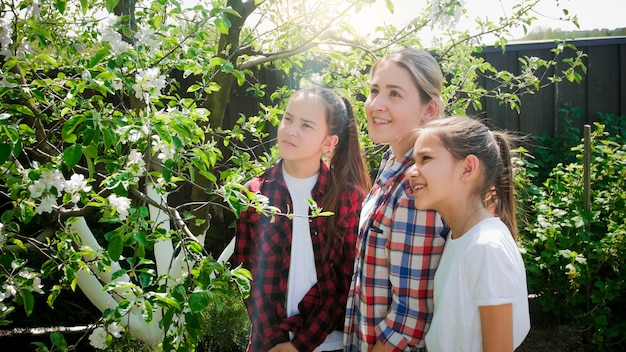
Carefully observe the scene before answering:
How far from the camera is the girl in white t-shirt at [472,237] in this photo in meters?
1.32

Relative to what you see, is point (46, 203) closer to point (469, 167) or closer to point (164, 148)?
point (164, 148)

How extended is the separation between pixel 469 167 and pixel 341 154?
58 cm

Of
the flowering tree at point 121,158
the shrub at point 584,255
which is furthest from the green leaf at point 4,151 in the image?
the shrub at point 584,255

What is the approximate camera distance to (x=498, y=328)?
131cm

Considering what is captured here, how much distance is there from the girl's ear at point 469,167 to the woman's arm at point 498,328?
0.33 meters

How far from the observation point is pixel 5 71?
1.52 meters

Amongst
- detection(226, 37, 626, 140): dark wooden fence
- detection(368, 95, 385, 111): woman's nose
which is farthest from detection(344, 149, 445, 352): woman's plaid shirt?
detection(226, 37, 626, 140): dark wooden fence

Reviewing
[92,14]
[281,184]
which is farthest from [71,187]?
[92,14]

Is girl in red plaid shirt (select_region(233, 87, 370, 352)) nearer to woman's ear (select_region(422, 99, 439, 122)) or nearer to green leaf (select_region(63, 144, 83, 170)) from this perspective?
woman's ear (select_region(422, 99, 439, 122))

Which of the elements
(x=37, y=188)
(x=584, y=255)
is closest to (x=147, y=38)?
(x=37, y=188)

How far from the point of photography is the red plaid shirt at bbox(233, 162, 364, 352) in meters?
1.76

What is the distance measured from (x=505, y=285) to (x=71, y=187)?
1060 millimetres

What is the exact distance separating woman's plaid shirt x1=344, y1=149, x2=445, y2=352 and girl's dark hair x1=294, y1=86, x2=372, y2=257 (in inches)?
11.7

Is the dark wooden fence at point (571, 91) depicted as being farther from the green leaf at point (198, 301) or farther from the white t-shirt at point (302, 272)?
the green leaf at point (198, 301)
